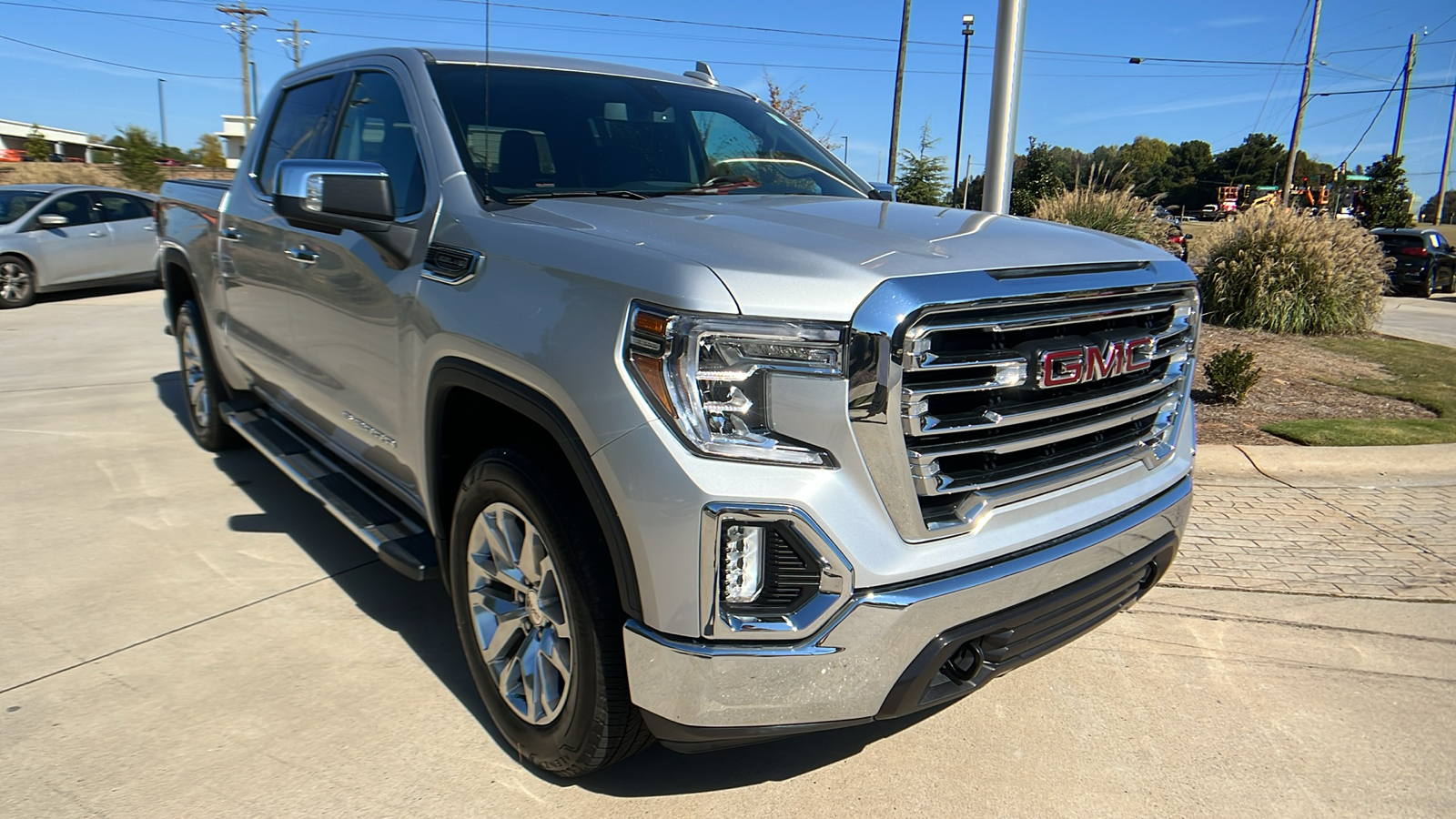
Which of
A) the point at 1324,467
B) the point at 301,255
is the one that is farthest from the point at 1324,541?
the point at 301,255

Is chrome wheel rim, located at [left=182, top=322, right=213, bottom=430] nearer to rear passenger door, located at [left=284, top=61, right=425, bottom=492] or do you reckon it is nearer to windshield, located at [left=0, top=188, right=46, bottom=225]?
rear passenger door, located at [left=284, top=61, right=425, bottom=492]

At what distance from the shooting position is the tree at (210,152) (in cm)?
5584

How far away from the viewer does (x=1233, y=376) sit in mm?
7023

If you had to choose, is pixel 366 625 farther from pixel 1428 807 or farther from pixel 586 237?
pixel 1428 807

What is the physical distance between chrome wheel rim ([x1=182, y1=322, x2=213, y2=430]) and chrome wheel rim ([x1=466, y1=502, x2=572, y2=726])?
143 inches

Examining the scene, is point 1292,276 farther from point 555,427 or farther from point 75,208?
point 75,208

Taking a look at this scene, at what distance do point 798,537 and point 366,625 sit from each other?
2.32 meters

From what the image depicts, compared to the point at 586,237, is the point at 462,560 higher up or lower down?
lower down

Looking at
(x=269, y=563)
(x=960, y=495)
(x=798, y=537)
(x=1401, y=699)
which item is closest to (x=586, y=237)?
(x=798, y=537)

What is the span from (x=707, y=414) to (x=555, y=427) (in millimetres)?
445

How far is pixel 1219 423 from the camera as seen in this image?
22.1ft

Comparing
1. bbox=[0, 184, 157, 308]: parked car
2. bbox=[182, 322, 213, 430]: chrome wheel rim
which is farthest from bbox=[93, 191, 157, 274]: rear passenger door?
bbox=[182, 322, 213, 430]: chrome wheel rim

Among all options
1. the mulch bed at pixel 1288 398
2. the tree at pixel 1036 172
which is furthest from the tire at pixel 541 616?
the tree at pixel 1036 172

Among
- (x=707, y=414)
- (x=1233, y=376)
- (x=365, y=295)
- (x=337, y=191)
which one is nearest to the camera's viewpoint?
(x=707, y=414)
